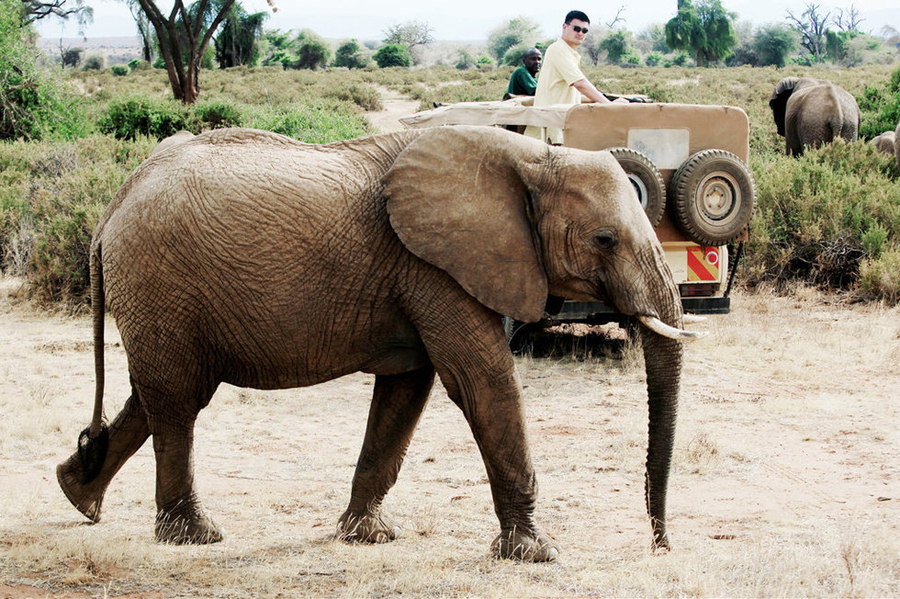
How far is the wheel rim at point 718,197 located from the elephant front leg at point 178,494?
4788 mm

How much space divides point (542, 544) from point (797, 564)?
1099 millimetres

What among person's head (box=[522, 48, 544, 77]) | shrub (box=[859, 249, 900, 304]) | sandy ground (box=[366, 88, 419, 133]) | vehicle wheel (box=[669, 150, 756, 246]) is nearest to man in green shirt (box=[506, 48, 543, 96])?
person's head (box=[522, 48, 544, 77])

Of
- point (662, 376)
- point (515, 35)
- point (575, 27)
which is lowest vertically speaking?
point (662, 376)

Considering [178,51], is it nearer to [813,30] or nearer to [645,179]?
[645,179]

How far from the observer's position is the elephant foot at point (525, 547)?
4539 millimetres

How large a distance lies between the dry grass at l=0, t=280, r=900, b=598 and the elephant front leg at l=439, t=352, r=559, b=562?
0.11 m

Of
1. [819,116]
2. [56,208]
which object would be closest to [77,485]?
[56,208]

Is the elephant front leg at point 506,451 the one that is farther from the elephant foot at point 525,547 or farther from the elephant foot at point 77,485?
the elephant foot at point 77,485

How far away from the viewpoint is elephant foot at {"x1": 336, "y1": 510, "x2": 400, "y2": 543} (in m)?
5.02

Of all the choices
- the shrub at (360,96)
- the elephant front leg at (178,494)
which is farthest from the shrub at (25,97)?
the elephant front leg at (178,494)

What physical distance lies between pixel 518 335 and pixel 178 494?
4.79 meters

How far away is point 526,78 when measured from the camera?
34.4 feet

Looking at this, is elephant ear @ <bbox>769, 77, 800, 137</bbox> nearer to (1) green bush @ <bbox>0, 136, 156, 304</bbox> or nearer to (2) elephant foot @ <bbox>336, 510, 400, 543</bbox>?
(1) green bush @ <bbox>0, 136, 156, 304</bbox>

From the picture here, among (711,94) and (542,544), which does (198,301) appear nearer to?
(542,544)
